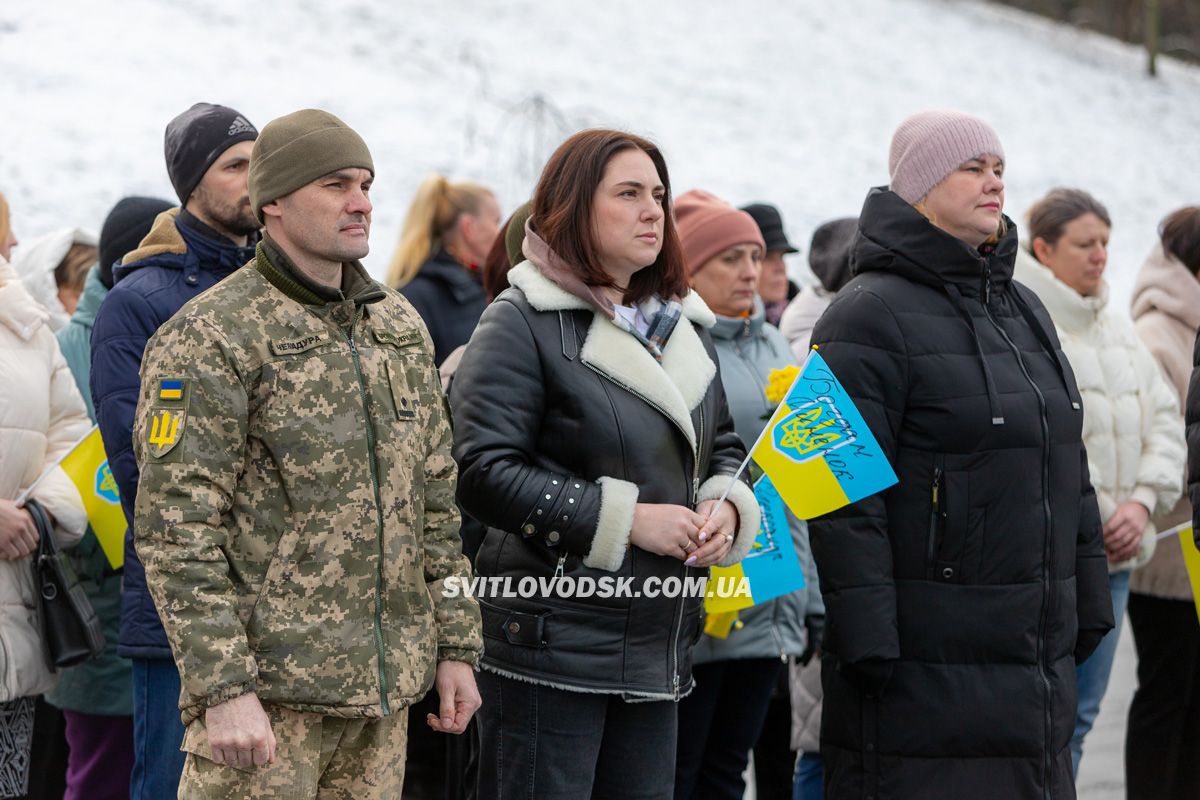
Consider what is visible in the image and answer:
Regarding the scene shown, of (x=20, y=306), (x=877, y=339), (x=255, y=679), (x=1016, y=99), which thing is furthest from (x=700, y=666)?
(x=1016, y=99)

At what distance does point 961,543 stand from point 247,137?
220 centimetres

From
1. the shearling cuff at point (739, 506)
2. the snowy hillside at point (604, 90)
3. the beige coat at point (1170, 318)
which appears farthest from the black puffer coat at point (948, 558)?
the snowy hillside at point (604, 90)

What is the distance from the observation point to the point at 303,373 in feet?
9.88

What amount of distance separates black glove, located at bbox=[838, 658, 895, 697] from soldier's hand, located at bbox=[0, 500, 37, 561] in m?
2.26

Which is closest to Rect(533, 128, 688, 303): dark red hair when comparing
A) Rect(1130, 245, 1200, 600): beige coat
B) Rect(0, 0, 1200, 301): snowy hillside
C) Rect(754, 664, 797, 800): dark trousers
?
Rect(754, 664, 797, 800): dark trousers

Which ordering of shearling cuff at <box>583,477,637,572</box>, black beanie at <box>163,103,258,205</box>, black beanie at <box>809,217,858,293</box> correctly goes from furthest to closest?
1. black beanie at <box>809,217,858,293</box>
2. black beanie at <box>163,103,258,205</box>
3. shearling cuff at <box>583,477,637,572</box>

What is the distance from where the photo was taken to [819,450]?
3.88 m

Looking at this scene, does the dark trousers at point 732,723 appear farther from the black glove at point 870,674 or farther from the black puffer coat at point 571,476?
the black puffer coat at point 571,476

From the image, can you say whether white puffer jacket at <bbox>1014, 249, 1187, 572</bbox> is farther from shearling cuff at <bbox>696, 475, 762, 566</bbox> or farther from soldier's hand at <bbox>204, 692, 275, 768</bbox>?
soldier's hand at <bbox>204, 692, 275, 768</bbox>

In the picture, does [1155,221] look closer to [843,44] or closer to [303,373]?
[843,44]

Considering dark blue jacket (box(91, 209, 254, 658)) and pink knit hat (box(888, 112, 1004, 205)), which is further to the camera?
pink knit hat (box(888, 112, 1004, 205))

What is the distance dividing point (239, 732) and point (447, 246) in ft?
13.2

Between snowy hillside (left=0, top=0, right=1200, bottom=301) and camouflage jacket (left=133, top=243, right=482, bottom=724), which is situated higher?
Result: camouflage jacket (left=133, top=243, right=482, bottom=724)

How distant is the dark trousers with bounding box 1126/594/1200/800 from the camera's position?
5.77 m
